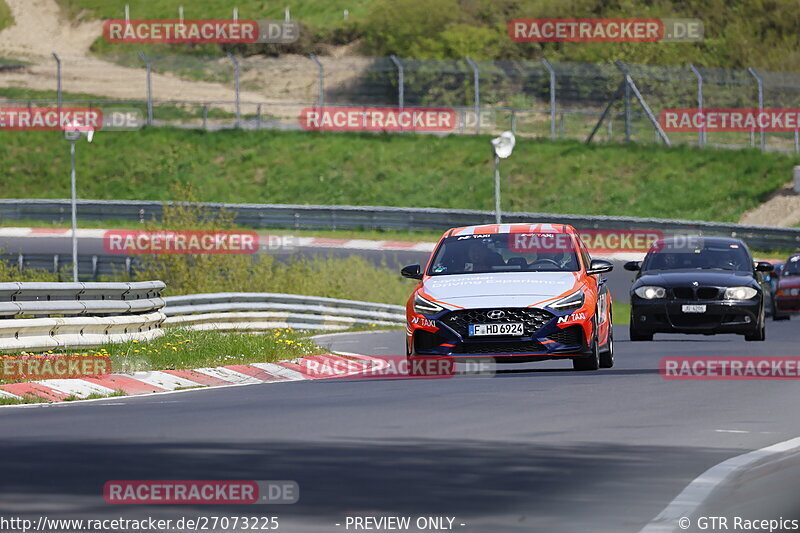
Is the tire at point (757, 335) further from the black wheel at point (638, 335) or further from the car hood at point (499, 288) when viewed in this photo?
the car hood at point (499, 288)

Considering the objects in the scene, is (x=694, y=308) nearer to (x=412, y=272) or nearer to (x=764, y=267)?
(x=764, y=267)

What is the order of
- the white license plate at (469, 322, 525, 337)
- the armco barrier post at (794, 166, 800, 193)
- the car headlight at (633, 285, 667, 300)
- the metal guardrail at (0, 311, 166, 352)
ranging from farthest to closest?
the armco barrier post at (794, 166, 800, 193), the car headlight at (633, 285, 667, 300), the metal guardrail at (0, 311, 166, 352), the white license plate at (469, 322, 525, 337)

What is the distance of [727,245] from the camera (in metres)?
23.2

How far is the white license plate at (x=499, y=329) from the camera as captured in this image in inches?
643

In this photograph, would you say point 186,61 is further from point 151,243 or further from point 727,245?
point 727,245

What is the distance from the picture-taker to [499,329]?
16.3 m

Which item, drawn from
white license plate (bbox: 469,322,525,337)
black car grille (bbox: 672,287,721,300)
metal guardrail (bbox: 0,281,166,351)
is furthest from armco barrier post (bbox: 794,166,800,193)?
white license plate (bbox: 469,322,525,337)

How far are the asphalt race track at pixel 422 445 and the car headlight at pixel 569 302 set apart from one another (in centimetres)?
78

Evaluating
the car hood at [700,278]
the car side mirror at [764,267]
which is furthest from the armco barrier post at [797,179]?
the car hood at [700,278]

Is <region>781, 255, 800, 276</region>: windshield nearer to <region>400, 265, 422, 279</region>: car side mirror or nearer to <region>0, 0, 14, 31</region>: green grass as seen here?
<region>400, 265, 422, 279</region>: car side mirror

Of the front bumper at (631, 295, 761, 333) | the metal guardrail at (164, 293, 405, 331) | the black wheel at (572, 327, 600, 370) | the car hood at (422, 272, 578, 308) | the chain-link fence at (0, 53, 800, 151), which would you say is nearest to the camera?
the car hood at (422, 272, 578, 308)

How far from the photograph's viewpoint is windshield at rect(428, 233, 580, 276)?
58.0 ft

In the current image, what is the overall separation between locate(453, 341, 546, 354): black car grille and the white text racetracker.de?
8.03m

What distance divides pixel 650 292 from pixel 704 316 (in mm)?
800
